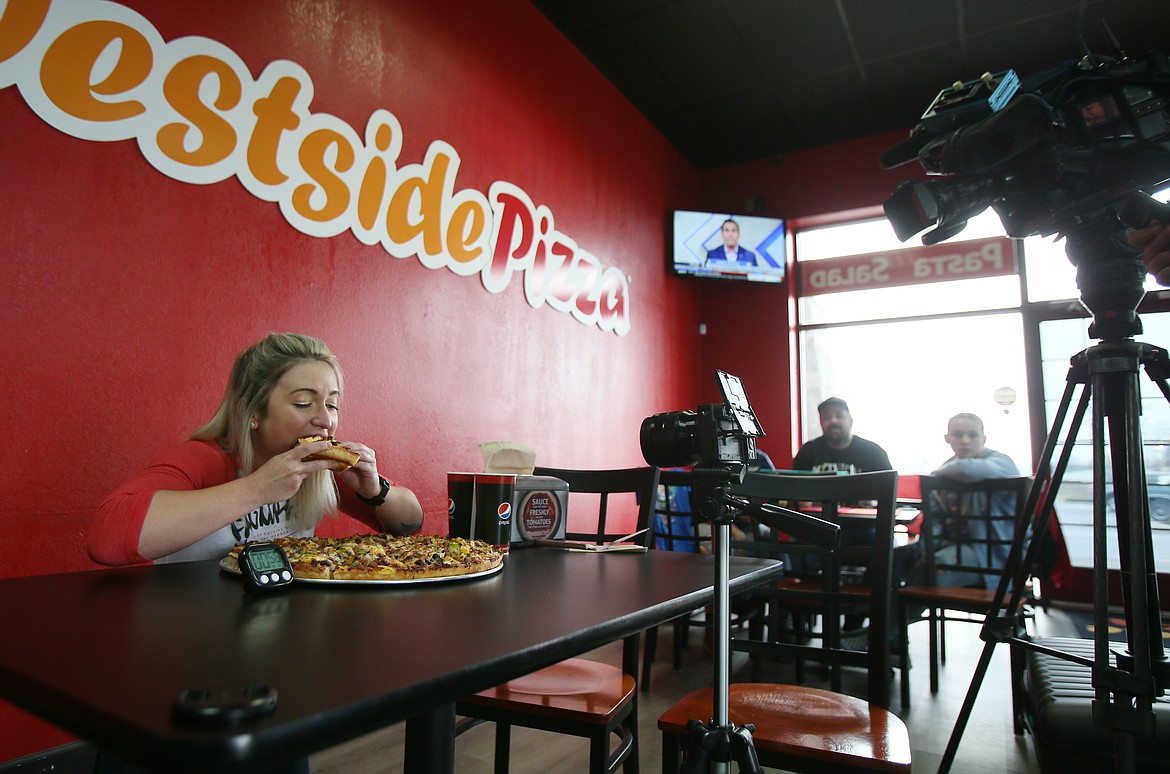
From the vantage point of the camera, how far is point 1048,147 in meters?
1.23

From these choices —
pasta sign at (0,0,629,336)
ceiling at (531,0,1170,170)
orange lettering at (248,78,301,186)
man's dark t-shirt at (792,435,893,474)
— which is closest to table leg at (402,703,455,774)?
pasta sign at (0,0,629,336)

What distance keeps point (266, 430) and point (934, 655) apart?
2.58 metres

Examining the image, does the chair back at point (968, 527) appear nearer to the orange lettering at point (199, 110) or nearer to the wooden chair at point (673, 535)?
the wooden chair at point (673, 535)


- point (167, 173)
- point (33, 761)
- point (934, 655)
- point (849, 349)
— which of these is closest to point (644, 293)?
point (849, 349)

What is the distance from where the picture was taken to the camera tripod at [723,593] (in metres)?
0.82

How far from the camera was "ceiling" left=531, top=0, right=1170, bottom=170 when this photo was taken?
3.76 metres

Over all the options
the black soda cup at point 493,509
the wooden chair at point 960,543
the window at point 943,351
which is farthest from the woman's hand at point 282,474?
the window at point 943,351

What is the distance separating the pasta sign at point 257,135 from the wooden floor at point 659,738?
1706 mm

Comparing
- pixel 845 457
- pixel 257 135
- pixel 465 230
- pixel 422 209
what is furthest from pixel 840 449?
pixel 257 135

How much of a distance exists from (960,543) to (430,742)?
268 centimetres

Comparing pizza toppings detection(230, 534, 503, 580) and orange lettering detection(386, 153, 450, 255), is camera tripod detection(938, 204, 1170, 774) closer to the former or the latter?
pizza toppings detection(230, 534, 503, 580)

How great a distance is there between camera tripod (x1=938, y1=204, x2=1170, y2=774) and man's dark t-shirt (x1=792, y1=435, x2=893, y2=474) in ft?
8.91

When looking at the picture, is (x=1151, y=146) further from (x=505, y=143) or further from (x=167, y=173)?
(x=505, y=143)

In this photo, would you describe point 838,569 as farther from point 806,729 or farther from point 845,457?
point 845,457
